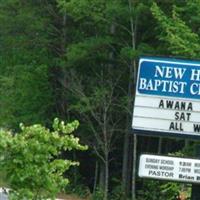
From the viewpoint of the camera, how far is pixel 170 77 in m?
7.48

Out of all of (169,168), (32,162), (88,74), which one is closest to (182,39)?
(169,168)

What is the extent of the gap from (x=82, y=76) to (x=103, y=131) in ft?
10.1

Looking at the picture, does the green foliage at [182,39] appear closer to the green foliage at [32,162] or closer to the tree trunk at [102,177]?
the green foliage at [32,162]

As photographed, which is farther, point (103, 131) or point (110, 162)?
point (110, 162)

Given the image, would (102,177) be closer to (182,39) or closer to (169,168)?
(182,39)

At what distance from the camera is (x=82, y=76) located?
113ft

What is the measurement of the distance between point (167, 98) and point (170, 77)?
0.72 feet

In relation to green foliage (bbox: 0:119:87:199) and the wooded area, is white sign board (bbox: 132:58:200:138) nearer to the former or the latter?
green foliage (bbox: 0:119:87:199)

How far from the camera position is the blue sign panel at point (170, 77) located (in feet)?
24.6

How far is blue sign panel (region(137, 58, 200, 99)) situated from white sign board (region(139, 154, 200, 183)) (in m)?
0.64

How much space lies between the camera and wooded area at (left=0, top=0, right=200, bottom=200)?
3075cm

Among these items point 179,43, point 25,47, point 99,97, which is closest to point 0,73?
point 25,47

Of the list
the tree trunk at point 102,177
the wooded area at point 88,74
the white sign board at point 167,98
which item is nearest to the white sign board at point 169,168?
the white sign board at point 167,98

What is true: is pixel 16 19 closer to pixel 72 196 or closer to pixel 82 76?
pixel 82 76
